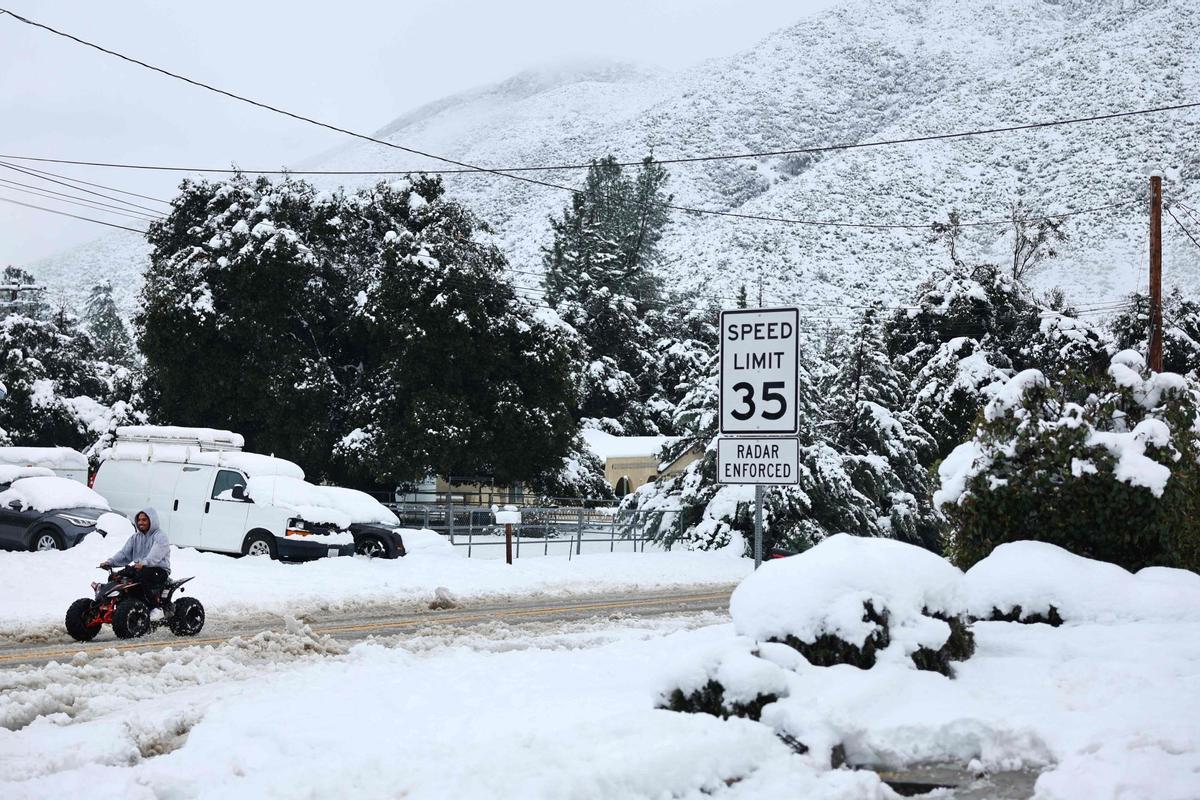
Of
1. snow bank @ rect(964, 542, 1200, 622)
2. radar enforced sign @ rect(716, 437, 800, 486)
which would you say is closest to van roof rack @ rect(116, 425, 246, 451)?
radar enforced sign @ rect(716, 437, 800, 486)

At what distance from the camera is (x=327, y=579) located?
20984 millimetres

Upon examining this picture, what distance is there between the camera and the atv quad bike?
44.1 feet

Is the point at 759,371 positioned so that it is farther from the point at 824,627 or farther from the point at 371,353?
the point at 371,353

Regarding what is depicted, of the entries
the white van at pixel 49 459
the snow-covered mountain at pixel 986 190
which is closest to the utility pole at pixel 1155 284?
the white van at pixel 49 459

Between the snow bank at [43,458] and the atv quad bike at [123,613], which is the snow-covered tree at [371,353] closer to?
the snow bank at [43,458]

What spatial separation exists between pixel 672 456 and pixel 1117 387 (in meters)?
22.1

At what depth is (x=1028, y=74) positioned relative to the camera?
556 ft

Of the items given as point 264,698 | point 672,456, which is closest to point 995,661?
point 264,698

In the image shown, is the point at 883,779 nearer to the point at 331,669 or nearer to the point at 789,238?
the point at 331,669

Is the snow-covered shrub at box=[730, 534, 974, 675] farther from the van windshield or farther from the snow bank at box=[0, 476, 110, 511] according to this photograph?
the snow bank at box=[0, 476, 110, 511]

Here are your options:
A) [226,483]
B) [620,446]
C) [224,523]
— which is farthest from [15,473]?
[620,446]

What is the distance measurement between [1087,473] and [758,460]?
142 inches

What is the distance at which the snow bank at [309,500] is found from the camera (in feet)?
80.6

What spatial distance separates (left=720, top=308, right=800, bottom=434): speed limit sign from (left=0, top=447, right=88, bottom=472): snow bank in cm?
2507
